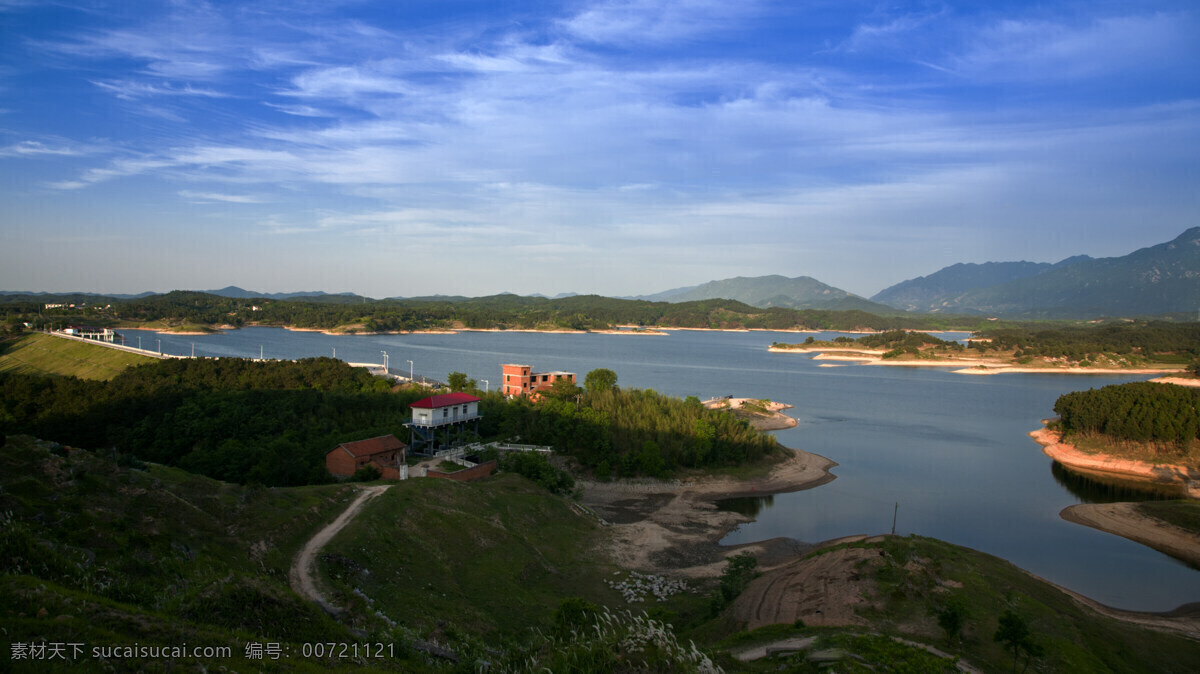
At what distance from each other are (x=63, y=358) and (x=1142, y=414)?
293 feet

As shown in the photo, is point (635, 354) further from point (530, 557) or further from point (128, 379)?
point (530, 557)

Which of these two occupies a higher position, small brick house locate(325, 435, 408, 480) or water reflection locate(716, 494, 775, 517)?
small brick house locate(325, 435, 408, 480)

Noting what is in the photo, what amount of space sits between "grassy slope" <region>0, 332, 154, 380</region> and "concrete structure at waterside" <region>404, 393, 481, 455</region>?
1337 inches

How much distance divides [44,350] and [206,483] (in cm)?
6691

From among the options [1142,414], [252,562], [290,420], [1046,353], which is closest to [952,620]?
[252,562]

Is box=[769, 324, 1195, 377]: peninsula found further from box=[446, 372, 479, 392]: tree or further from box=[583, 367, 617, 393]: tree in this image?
box=[446, 372, 479, 392]: tree

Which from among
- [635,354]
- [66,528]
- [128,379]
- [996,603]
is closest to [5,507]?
[66,528]

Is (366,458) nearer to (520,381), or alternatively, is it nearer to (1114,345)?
(520,381)

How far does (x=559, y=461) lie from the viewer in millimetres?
34969

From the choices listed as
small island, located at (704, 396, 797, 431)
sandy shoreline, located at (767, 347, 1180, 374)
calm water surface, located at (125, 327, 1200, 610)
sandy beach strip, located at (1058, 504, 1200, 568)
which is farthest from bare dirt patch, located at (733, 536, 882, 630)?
sandy shoreline, located at (767, 347, 1180, 374)

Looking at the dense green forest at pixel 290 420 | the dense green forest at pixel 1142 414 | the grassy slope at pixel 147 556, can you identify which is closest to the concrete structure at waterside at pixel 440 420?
the dense green forest at pixel 290 420

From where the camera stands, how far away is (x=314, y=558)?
1382 cm

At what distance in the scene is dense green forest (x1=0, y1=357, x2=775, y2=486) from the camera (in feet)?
90.6

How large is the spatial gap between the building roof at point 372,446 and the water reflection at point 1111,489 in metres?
37.0
